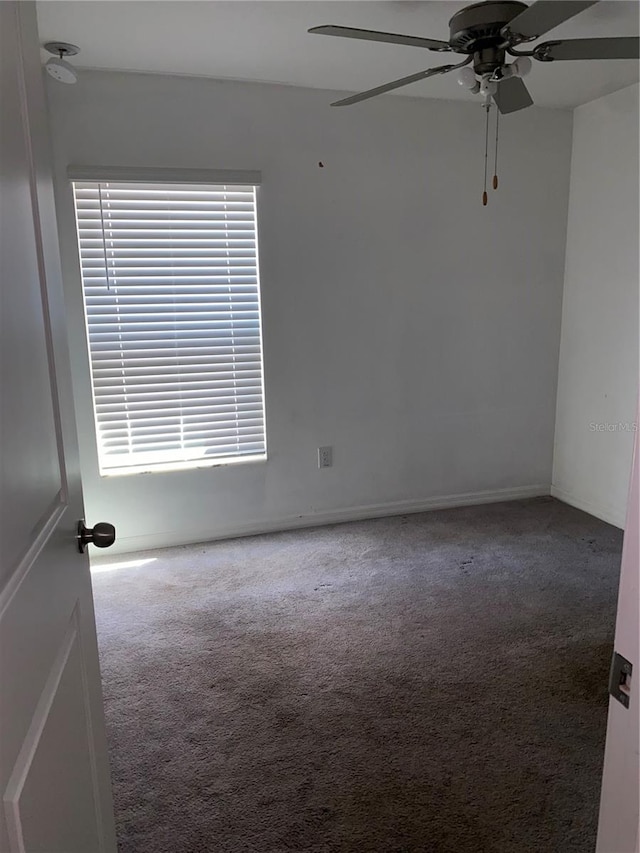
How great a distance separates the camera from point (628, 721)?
0.73 m

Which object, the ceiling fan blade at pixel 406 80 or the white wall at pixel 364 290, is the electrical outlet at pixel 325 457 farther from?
the ceiling fan blade at pixel 406 80

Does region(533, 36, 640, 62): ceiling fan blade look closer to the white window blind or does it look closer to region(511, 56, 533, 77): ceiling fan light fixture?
region(511, 56, 533, 77): ceiling fan light fixture

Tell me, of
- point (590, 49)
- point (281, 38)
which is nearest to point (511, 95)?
point (590, 49)

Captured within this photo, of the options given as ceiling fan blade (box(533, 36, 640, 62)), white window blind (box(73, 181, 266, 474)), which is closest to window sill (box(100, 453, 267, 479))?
white window blind (box(73, 181, 266, 474))

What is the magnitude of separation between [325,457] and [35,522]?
9.17 feet

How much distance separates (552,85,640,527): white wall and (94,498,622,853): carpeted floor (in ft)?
1.73

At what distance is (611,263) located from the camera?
3.55m

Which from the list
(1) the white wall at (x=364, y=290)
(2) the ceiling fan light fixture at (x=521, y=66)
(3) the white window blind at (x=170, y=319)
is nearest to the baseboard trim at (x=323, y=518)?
(1) the white wall at (x=364, y=290)

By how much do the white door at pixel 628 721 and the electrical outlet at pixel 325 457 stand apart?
9.47 feet

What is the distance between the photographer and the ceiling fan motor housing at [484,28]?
188 centimetres

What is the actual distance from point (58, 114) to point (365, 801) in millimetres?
3112

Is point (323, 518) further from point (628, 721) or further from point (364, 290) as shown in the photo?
point (628, 721)

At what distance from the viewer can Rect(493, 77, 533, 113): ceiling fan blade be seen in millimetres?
2180

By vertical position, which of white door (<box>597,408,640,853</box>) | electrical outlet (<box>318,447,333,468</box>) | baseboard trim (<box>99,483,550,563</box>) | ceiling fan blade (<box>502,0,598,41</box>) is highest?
ceiling fan blade (<box>502,0,598,41</box>)
